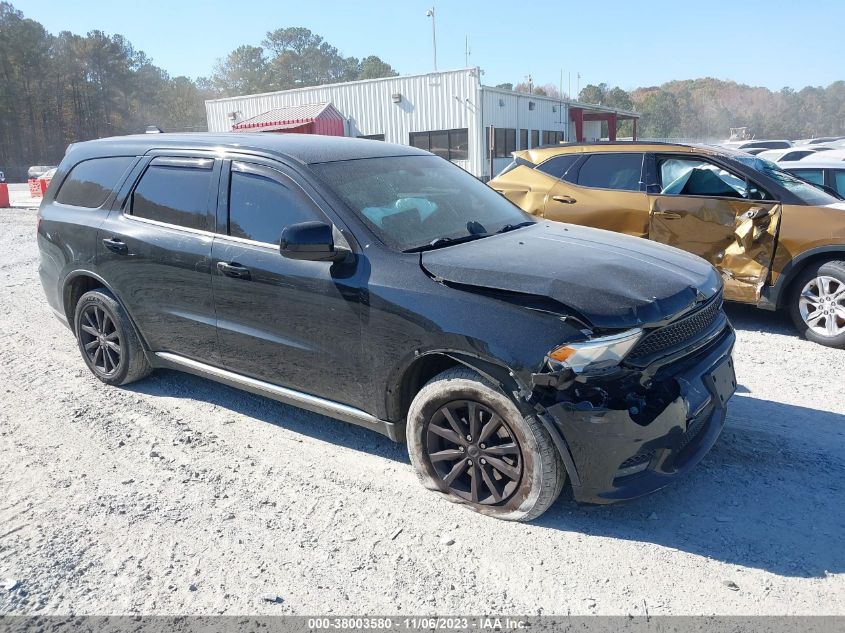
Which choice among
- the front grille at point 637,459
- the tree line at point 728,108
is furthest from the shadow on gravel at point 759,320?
the tree line at point 728,108

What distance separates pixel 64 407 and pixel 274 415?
1.57 meters

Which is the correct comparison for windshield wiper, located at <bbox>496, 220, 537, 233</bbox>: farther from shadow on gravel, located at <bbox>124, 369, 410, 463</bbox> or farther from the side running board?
shadow on gravel, located at <bbox>124, 369, 410, 463</bbox>

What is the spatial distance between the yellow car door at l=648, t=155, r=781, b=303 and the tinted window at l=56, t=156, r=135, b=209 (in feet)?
16.0

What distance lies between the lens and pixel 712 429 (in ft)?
10.6

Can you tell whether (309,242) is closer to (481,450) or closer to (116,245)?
(481,450)

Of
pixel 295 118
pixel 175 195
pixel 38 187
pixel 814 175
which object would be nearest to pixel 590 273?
pixel 175 195

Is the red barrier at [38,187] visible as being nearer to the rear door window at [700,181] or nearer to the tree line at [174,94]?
the rear door window at [700,181]

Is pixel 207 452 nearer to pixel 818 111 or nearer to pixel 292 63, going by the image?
pixel 292 63

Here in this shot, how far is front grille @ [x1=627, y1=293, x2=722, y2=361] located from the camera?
292cm

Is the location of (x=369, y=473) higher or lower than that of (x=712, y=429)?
lower

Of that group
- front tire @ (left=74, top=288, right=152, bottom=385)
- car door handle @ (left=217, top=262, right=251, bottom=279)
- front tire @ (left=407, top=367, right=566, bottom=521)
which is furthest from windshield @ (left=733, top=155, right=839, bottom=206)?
front tire @ (left=74, top=288, right=152, bottom=385)

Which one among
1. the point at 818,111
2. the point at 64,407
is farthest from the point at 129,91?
the point at 818,111

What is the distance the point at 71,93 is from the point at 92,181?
72500mm

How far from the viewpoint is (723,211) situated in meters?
6.11
